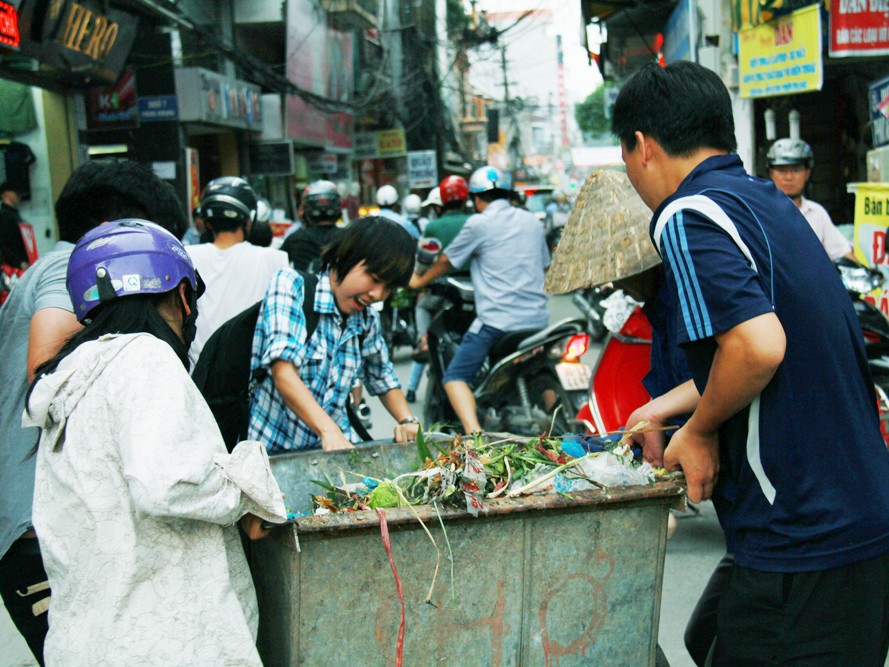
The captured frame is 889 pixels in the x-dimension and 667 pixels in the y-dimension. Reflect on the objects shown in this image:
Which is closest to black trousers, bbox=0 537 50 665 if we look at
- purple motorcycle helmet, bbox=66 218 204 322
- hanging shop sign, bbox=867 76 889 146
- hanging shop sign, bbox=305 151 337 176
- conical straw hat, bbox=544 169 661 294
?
purple motorcycle helmet, bbox=66 218 204 322

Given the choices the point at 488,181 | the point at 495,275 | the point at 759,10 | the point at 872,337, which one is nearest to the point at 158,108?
the point at 759,10

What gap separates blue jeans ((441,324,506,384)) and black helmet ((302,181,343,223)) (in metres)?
1.89

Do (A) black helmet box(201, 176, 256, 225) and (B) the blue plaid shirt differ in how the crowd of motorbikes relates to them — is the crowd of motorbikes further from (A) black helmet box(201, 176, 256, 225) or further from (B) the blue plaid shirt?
(A) black helmet box(201, 176, 256, 225)

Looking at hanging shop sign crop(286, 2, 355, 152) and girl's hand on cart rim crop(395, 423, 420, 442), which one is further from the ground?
hanging shop sign crop(286, 2, 355, 152)

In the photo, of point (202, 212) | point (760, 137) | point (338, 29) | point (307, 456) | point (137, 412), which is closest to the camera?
point (137, 412)

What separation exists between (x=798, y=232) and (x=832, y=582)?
0.71 m

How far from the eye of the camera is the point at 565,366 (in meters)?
5.73

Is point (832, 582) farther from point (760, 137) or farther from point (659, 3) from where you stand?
point (659, 3)

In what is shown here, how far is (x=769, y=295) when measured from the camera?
6.25ft

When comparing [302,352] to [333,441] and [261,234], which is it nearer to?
[333,441]

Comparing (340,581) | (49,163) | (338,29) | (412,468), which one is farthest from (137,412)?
(338,29)

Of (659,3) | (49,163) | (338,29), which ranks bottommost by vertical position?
(49,163)

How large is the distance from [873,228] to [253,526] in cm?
540

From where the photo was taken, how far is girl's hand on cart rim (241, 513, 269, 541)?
200 centimetres
